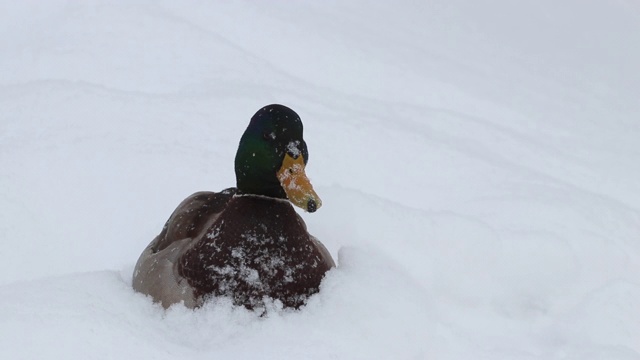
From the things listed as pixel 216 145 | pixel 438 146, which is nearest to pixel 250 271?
pixel 216 145

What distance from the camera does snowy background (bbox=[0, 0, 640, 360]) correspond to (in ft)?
7.86

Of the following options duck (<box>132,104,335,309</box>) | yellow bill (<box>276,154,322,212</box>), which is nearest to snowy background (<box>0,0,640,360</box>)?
duck (<box>132,104,335,309</box>)

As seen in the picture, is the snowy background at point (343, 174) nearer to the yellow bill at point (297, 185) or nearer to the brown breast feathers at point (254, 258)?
the brown breast feathers at point (254, 258)

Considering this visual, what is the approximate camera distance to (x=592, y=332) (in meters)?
2.85

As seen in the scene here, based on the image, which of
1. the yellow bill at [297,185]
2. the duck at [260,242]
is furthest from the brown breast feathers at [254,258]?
the yellow bill at [297,185]

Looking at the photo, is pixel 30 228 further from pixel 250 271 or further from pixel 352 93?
pixel 352 93

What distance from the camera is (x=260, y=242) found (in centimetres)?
243

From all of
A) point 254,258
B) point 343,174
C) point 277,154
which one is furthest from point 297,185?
point 343,174

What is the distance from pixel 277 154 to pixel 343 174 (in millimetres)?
1406

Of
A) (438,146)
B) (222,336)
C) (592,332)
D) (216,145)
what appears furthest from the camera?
(438,146)

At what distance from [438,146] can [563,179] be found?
2.06 feet

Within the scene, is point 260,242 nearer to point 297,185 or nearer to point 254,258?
point 254,258

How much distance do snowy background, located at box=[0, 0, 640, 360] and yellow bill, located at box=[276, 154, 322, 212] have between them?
0.31 meters

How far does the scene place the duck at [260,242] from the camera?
94.2 inches
